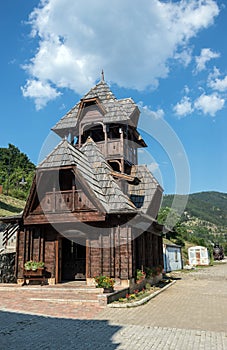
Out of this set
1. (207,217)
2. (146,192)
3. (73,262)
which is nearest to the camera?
(73,262)


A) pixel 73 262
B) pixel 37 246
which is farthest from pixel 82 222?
pixel 73 262

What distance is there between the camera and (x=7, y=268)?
17219 mm

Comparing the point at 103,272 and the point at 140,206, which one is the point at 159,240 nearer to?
the point at 140,206

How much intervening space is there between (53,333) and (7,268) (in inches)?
438

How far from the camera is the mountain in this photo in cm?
14012

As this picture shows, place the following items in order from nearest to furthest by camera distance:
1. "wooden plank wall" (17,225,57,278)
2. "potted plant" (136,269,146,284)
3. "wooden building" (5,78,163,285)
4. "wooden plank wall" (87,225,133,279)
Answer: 1. "wooden plank wall" (87,225,133,279)
2. "wooden building" (5,78,163,285)
3. "potted plant" (136,269,146,284)
4. "wooden plank wall" (17,225,57,278)

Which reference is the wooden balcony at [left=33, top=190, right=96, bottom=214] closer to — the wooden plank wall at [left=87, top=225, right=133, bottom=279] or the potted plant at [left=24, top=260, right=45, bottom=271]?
the wooden plank wall at [left=87, top=225, right=133, bottom=279]

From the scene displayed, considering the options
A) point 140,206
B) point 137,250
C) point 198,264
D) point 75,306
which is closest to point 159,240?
point 140,206

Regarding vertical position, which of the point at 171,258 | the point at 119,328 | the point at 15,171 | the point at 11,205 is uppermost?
the point at 15,171

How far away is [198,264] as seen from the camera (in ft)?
144

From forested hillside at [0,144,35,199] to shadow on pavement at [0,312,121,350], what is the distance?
3970 cm

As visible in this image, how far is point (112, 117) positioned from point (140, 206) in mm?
5794

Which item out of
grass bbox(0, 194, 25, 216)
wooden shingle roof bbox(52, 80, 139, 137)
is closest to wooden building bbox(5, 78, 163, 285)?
wooden shingle roof bbox(52, 80, 139, 137)

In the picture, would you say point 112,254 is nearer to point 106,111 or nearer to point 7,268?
point 7,268
